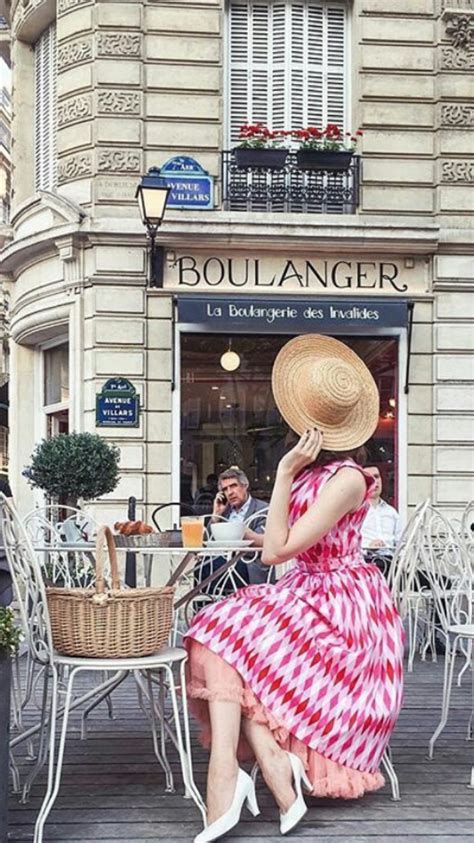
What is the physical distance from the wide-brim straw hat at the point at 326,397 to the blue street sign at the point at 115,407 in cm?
703

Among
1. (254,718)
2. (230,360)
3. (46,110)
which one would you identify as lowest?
(254,718)

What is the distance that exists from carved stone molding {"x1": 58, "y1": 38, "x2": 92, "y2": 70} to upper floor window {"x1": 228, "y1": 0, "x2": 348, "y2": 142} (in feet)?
5.39

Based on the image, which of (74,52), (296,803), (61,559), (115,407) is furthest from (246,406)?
(296,803)

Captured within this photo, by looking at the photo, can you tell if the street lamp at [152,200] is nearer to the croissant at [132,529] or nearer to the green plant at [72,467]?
the green plant at [72,467]

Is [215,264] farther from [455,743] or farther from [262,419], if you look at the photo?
[455,743]

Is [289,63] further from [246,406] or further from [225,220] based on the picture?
[246,406]

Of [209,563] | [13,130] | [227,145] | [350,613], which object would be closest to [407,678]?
[209,563]

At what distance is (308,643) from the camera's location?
3.91 meters

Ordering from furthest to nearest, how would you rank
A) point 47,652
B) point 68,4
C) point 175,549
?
point 68,4, point 175,549, point 47,652

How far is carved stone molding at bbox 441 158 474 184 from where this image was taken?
1155 centimetres

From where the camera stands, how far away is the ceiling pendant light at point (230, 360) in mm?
11688

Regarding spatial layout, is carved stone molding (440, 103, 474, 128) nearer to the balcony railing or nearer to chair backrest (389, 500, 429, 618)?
the balcony railing

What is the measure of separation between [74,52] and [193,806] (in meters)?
9.73

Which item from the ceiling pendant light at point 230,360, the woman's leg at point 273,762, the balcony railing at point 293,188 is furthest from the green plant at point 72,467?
the balcony railing at point 293,188
